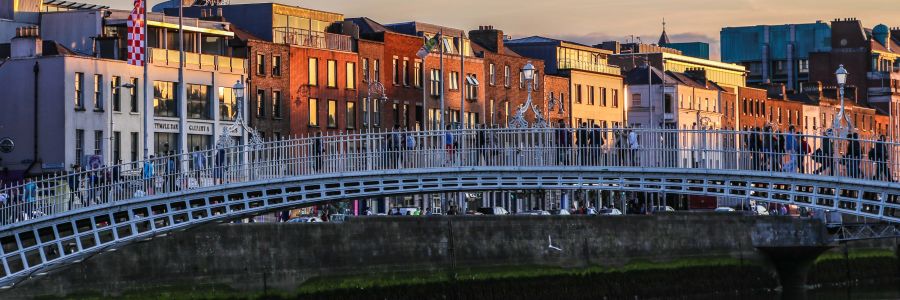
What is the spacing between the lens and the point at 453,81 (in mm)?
104188

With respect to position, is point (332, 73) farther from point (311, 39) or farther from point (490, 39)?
point (490, 39)

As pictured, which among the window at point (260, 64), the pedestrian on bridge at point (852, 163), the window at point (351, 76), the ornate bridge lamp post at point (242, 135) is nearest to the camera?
the pedestrian on bridge at point (852, 163)

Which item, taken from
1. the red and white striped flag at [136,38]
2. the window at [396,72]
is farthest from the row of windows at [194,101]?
the window at [396,72]

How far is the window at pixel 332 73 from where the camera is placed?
304 ft

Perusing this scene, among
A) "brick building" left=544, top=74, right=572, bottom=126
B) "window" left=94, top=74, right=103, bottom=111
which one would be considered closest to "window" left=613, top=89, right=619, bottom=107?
"brick building" left=544, top=74, right=572, bottom=126

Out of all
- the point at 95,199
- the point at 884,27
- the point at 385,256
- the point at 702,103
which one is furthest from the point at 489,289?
the point at 884,27

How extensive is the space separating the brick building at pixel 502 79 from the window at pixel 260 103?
20894 millimetres

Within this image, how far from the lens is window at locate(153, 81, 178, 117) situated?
80438 millimetres

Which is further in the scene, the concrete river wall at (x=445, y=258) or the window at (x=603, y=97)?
the window at (x=603, y=97)

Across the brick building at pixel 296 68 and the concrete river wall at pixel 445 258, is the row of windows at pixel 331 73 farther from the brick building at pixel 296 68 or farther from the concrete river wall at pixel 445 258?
the concrete river wall at pixel 445 258

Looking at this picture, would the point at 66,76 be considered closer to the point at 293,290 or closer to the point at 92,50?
the point at 92,50

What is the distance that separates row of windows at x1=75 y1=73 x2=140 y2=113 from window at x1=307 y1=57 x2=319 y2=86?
41.0 ft

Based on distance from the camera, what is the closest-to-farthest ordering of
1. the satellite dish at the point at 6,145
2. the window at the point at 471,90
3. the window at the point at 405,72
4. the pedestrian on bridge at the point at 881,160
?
the pedestrian on bridge at the point at 881,160 → the satellite dish at the point at 6,145 → the window at the point at 405,72 → the window at the point at 471,90

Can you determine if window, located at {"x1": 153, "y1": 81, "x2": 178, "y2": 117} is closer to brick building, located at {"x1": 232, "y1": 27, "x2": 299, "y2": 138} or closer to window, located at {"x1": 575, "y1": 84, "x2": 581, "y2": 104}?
brick building, located at {"x1": 232, "y1": 27, "x2": 299, "y2": 138}
